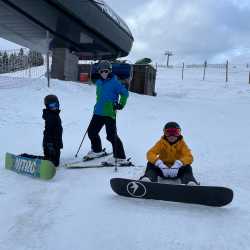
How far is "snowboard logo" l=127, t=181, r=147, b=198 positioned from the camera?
493 cm

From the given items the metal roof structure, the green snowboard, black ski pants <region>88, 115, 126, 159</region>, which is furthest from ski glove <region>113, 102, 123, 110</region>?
the metal roof structure

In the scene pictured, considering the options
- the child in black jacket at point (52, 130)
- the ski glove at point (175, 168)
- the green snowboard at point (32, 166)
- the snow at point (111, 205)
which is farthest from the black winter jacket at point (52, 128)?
the ski glove at point (175, 168)

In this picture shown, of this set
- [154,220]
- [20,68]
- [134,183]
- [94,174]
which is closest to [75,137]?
[94,174]

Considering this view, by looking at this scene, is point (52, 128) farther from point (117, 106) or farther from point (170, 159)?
point (170, 159)

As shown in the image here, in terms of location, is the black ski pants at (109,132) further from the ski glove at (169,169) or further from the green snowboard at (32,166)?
the ski glove at (169,169)

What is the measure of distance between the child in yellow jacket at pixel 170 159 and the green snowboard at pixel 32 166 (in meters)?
1.36

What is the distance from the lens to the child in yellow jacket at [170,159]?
18.7ft

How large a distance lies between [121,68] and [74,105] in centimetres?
291

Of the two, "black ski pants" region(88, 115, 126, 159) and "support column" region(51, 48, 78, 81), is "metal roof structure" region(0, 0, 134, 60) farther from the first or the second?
"black ski pants" region(88, 115, 126, 159)

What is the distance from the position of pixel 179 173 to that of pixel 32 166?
6.73 ft

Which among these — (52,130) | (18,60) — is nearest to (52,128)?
(52,130)

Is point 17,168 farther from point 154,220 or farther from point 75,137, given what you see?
point 75,137

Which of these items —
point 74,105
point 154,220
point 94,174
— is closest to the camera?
point 154,220

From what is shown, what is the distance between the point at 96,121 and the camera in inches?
296
